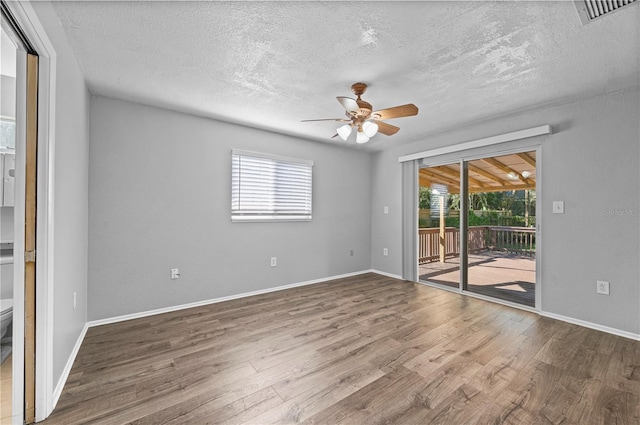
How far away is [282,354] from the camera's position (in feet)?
7.34

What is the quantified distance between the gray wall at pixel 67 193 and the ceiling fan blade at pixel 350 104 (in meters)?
1.88

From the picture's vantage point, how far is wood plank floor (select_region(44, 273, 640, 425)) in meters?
1.59

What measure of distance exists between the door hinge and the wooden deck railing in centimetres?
443

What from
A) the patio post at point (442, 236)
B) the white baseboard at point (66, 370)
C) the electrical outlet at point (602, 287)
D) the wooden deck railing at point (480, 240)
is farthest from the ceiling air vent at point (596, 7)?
the white baseboard at point (66, 370)

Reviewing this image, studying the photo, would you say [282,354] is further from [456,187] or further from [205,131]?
[456,187]

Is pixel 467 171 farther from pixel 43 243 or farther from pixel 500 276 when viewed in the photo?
pixel 43 243

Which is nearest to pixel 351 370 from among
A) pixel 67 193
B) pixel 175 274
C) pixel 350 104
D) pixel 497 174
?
pixel 350 104

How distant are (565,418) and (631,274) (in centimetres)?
195

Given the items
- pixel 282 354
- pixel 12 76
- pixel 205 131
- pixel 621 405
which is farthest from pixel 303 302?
pixel 12 76

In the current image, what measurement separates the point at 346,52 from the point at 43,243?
2.29m

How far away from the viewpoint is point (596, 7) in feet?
5.30

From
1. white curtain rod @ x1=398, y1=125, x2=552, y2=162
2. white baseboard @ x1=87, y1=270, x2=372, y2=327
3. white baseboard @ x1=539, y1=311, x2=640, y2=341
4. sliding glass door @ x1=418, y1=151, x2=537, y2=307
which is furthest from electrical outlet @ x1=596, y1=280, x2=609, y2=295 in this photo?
white baseboard @ x1=87, y1=270, x2=372, y2=327

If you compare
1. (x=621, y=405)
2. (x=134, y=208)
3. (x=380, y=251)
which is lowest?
(x=621, y=405)

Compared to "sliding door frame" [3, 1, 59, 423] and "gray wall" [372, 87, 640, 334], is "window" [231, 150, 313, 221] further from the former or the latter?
"gray wall" [372, 87, 640, 334]
